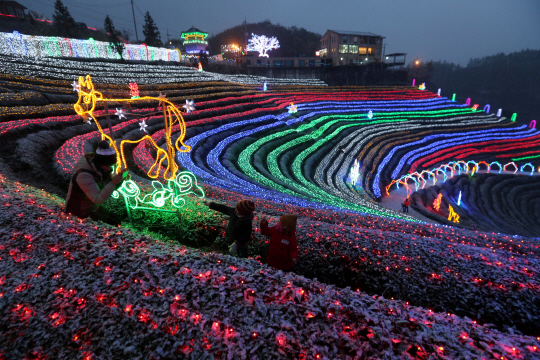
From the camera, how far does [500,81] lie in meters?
117

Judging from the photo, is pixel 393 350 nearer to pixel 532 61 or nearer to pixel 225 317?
pixel 225 317

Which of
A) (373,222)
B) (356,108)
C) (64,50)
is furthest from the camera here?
(356,108)

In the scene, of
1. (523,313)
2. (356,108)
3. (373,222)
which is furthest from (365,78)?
(523,313)

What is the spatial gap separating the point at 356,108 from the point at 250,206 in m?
40.3

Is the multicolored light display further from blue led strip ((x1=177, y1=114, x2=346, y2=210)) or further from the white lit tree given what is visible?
blue led strip ((x1=177, y1=114, x2=346, y2=210))

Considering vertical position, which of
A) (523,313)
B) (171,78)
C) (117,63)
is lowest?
(523,313)

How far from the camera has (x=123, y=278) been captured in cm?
326

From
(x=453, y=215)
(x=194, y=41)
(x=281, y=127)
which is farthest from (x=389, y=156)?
(x=194, y=41)

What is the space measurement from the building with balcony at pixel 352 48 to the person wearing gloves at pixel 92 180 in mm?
67474

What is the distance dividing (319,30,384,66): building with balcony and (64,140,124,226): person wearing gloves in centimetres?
6747

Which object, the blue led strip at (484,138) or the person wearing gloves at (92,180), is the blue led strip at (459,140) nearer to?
the blue led strip at (484,138)

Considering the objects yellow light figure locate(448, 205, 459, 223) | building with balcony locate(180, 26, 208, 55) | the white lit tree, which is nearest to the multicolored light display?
building with balcony locate(180, 26, 208, 55)

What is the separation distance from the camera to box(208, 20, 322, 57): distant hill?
93375mm

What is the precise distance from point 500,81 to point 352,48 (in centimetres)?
10132
